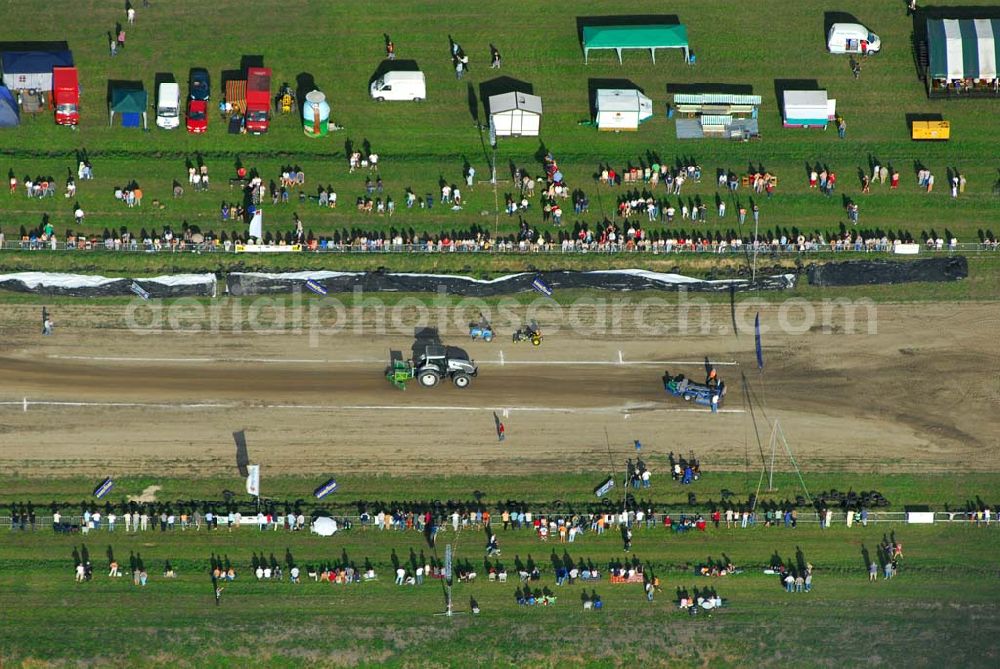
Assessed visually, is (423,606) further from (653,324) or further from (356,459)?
(653,324)

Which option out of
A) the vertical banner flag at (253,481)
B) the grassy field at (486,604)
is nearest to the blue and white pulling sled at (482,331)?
the grassy field at (486,604)

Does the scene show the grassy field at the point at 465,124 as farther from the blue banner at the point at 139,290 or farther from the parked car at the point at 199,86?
the blue banner at the point at 139,290

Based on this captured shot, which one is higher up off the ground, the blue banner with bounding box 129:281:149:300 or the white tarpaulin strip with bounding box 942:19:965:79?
the white tarpaulin strip with bounding box 942:19:965:79

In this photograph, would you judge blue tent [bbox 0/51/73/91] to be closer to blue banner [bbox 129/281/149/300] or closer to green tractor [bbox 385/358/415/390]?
blue banner [bbox 129/281/149/300]

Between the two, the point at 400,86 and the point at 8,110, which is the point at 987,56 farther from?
the point at 8,110

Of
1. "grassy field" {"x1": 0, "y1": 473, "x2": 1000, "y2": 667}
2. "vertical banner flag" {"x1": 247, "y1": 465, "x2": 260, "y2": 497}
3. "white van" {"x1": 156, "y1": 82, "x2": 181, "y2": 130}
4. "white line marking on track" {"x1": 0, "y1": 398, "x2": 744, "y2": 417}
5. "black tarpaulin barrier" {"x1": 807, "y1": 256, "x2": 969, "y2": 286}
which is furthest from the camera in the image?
"white van" {"x1": 156, "y1": 82, "x2": 181, "y2": 130}

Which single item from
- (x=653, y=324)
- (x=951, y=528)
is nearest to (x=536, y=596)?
(x=653, y=324)

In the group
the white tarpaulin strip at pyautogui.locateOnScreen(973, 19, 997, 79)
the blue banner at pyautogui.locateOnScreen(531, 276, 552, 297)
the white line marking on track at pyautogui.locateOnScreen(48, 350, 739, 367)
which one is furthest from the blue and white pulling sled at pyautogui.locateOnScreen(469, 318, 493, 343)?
the white tarpaulin strip at pyautogui.locateOnScreen(973, 19, 997, 79)

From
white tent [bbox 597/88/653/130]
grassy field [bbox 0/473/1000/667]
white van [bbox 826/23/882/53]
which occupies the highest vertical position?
white van [bbox 826/23/882/53]
